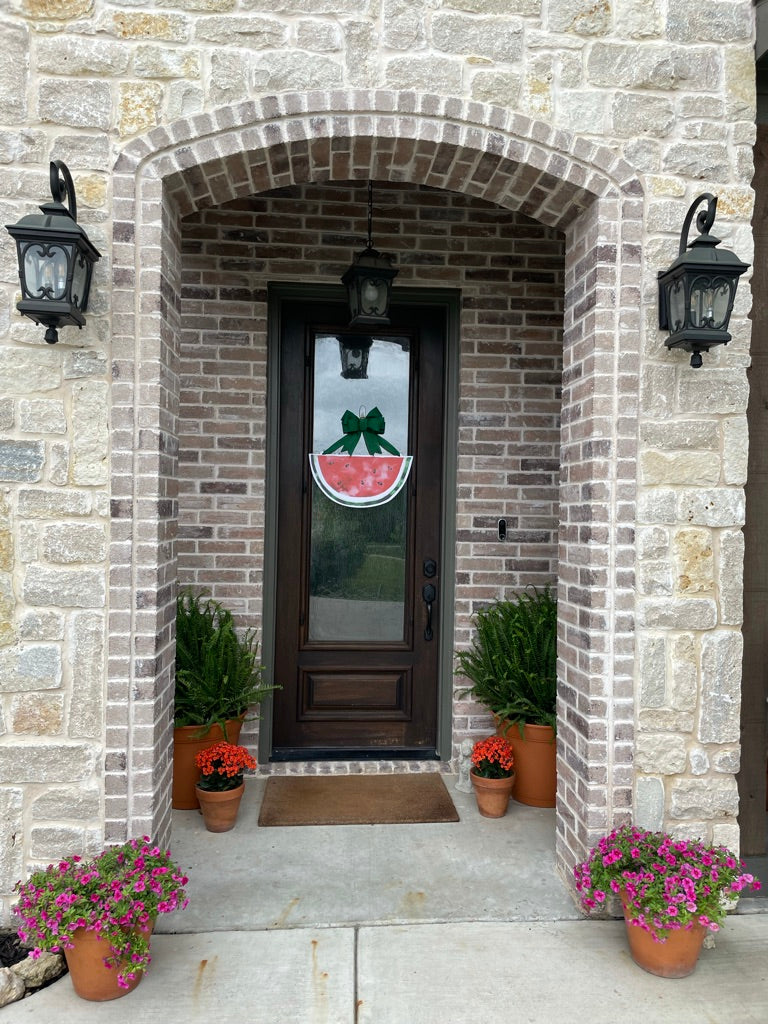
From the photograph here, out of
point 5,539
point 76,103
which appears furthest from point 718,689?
point 76,103

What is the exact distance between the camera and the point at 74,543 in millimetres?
2500

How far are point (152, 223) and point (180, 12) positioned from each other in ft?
2.35

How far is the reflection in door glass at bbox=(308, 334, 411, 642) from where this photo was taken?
12.9 feet

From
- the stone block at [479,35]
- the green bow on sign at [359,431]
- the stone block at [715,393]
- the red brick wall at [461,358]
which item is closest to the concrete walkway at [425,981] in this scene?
the red brick wall at [461,358]

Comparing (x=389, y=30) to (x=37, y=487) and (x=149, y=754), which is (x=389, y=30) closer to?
(x=37, y=487)

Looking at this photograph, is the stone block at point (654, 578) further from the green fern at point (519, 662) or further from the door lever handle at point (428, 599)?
the door lever handle at point (428, 599)

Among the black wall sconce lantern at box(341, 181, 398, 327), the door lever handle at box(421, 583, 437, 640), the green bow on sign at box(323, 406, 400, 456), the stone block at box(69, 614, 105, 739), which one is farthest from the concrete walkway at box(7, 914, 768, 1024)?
the black wall sconce lantern at box(341, 181, 398, 327)

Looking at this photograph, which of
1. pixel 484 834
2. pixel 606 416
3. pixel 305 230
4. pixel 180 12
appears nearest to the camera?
pixel 180 12

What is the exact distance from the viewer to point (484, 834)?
127 inches

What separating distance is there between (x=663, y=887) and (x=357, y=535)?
2.23 m

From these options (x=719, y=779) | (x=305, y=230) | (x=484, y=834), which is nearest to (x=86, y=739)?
(x=484, y=834)

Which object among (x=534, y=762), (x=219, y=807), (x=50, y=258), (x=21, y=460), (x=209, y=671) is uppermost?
(x=50, y=258)

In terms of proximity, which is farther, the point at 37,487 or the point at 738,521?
the point at 738,521

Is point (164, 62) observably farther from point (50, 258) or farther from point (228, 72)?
point (50, 258)
